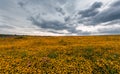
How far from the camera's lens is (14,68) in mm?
15133

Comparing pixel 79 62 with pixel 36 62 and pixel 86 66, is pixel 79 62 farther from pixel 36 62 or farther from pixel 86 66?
pixel 36 62

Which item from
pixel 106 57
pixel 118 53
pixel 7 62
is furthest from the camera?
pixel 118 53

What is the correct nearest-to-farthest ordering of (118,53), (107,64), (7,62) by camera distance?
(7,62) < (107,64) < (118,53)

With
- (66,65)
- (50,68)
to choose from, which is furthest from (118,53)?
(50,68)

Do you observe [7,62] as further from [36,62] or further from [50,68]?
[50,68]

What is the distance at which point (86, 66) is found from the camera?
1648cm

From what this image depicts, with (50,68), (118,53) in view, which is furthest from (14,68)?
(118,53)

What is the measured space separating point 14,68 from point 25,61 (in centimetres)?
190

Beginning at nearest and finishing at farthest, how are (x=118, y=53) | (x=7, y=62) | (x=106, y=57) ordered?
(x=7, y=62) < (x=106, y=57) < (x=118, y=53)

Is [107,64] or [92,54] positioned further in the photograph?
[92,54]

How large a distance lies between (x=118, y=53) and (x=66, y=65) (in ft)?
24.4

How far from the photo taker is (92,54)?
20.1 meters

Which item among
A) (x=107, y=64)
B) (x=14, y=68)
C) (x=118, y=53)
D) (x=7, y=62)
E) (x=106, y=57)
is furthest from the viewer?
(x=118, y=53)

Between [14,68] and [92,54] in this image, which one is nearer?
[14,68]
